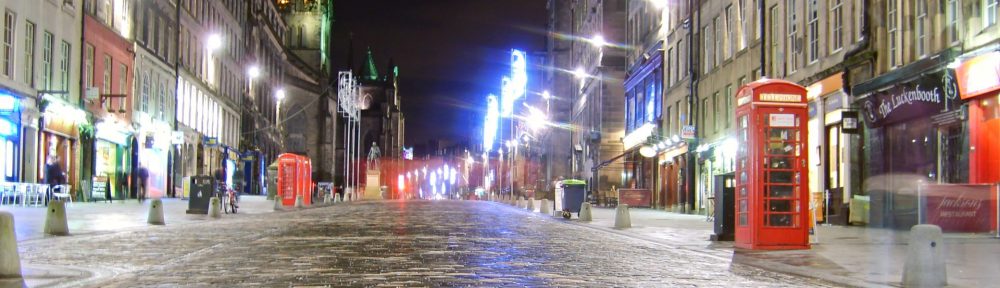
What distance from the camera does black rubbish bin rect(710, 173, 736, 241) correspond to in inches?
738

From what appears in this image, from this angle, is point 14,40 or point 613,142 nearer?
point 14,40

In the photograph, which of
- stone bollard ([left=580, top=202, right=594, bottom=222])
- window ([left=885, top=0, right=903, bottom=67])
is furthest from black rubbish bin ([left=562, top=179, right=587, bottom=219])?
window ([left=885, top=0, right=903, bottom=67])

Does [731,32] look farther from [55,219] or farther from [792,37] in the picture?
[55,219]

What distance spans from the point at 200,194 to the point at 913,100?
781 inches

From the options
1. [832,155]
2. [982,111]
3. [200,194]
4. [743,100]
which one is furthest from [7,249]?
[832,155]

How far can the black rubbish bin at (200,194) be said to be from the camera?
101 feet

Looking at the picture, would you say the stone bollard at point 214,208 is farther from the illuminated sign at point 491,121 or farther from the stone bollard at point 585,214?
the illuminated sign at point 491,121

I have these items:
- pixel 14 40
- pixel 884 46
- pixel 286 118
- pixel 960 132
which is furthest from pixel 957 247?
pixel 286 118

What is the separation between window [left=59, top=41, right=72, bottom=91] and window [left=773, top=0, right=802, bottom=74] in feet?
84.7

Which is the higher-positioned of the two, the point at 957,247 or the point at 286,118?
the point at 286,118

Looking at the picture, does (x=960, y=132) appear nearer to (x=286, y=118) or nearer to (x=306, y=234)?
(x=306, y=234)

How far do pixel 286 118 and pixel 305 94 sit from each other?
418 centimetres

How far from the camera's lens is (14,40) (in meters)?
33.9

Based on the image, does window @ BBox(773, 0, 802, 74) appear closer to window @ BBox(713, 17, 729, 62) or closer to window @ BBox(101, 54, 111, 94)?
window @ BBox(713, 17, 729, 62)
